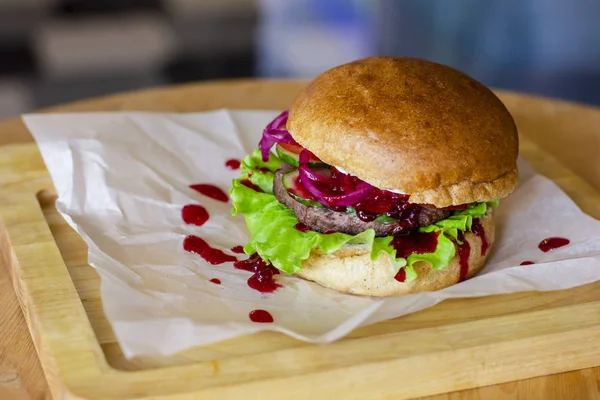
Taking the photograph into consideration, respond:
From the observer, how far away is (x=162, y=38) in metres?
7.05

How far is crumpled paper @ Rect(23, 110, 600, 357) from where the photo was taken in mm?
2352

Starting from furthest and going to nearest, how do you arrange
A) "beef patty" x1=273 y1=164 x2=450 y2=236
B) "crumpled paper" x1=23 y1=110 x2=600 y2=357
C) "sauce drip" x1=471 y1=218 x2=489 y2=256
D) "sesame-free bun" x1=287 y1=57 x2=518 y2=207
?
"sauce drip" x1=471 y1=218 x2=489 y2=256, "beef patty" x1=273 y1=164 x2=450 y2=236, "sesame-free bun" x1=287 y1=57 x2=518 y2=207, "crumpled paper" x1=23 y1=110 x2=600 y2=357

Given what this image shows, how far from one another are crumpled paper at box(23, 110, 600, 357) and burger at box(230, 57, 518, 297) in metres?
0.12

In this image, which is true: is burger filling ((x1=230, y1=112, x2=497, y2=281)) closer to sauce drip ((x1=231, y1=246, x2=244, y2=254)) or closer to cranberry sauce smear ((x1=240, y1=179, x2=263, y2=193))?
sauce drip ((x1=231, y1=246, x2=244, y2=254))

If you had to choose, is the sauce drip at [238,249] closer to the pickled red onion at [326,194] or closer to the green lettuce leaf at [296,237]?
the green lettuce leaf at [296,237]

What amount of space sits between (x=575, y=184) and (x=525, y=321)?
48.5 inches

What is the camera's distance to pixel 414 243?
2.61m

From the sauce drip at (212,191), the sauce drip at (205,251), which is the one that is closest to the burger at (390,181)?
the sauce drip at (205,251)

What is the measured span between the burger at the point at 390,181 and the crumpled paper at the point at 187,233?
0.12 meters

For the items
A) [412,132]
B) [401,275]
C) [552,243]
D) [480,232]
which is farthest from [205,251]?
[552,243]

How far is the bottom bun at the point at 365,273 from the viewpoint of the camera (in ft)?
8.46

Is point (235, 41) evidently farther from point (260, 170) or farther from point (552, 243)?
point (552, 243)

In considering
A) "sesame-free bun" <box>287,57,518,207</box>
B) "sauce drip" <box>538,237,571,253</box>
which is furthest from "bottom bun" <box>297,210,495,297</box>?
"sauce drip" <box>538,237,571,253</box>

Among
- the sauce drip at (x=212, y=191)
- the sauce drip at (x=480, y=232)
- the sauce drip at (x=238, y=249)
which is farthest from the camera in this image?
the sauce drip at (x=212, y=191)
